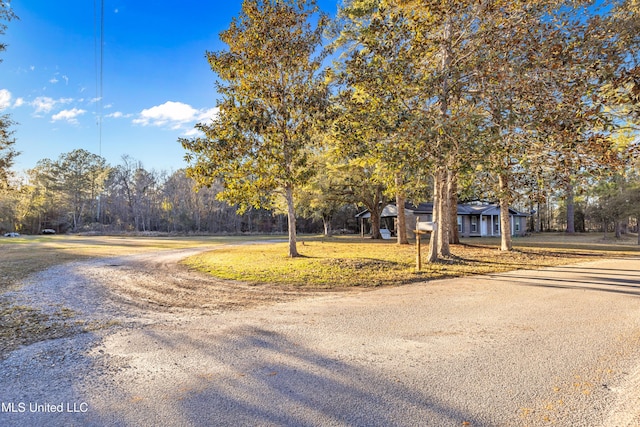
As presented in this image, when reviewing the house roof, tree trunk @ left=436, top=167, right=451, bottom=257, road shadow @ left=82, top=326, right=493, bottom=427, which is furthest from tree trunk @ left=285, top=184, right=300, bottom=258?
the house roof

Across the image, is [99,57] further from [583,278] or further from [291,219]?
[583,278]

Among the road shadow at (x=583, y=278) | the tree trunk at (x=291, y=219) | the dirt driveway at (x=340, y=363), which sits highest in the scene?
the tree trunk at (x=291, y=219)

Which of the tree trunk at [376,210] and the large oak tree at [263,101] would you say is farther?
the tree trunk at [376,210]

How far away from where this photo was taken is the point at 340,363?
3.36 m

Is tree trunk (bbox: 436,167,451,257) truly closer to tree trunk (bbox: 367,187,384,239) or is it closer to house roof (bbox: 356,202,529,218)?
tree trunk (bbox: 367,187,384,239)

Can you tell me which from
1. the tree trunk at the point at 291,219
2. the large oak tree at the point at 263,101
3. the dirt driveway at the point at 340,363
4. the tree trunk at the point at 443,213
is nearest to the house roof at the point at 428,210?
the tree trunk at the point at 443,213

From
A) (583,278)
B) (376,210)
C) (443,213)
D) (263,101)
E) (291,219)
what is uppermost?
(263,101)

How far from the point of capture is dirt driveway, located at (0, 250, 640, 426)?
98.5 inches

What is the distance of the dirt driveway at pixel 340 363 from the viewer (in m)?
2.50

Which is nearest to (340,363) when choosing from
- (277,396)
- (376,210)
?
(277,396)

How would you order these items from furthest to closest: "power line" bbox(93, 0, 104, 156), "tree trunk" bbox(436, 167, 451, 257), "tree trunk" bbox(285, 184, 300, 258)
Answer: "tree trunk" bbox(285, 184, 300, 258) < "tree trunk" bbox(436, 167, 451, 257) < "power line" bbox(93, 0, 104, 156)

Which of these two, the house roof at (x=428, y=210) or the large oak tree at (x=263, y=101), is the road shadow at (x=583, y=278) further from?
the house roof at (x=428, y=210)

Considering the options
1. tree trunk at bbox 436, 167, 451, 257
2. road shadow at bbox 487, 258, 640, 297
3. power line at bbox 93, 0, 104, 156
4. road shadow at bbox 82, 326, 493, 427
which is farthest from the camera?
tree trunk at bbox 436, 167, 451, 257

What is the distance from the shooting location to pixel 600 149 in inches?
268
